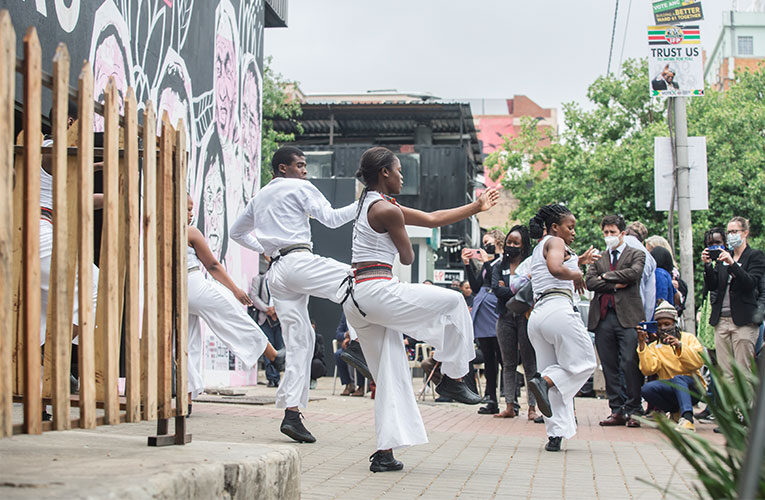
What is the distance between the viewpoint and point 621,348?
10.1 meters

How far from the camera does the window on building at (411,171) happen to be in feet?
149

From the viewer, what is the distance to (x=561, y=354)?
25.4 ft

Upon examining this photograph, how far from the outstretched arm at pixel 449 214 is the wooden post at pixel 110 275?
2.90m

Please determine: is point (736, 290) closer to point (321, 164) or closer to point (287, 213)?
point (287, 213)

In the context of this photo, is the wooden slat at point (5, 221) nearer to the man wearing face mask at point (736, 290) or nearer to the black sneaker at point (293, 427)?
the black sneaker at point (293, 427)

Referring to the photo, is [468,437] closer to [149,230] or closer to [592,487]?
[592,487]

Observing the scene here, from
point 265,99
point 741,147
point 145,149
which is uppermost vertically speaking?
point 265,99

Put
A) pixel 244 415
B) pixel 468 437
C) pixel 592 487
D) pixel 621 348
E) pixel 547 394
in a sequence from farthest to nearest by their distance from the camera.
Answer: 1. pixel 621 348
2. pixel 244 415
3. pixel 468 437
4. pixel 547 394
5. pixel 592 487

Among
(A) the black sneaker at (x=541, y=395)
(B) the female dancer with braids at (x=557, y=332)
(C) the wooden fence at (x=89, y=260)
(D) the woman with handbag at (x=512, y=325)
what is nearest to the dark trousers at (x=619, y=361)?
(D) the woman with handbag at (x=512, y=325)

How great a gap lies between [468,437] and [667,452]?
5.73ft

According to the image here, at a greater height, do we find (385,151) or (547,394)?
(385,151)

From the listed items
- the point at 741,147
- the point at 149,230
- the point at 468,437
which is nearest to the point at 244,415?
the point at 468,437

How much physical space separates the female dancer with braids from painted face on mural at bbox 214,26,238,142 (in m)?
7.18

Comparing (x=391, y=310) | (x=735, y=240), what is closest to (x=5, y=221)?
(x=391, y=310)
